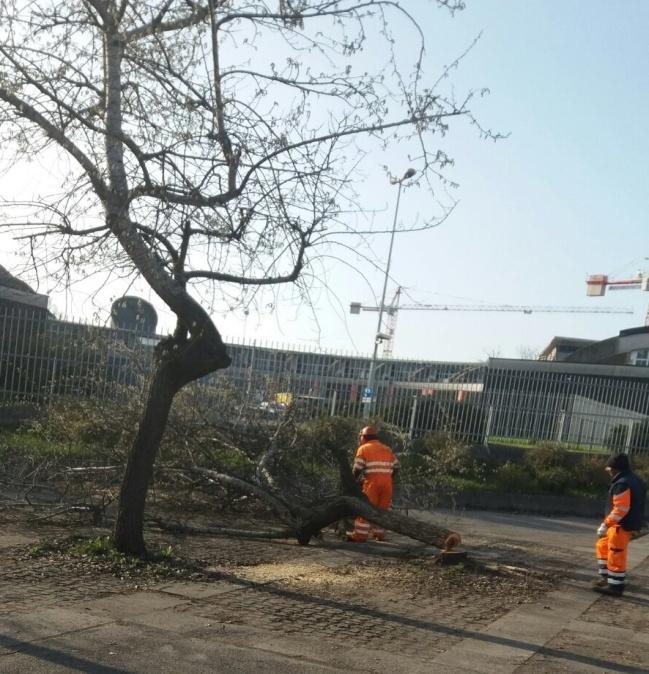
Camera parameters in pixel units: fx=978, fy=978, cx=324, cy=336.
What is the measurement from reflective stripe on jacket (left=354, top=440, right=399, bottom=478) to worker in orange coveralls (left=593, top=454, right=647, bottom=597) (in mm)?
3009

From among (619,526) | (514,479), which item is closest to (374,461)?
(619,526)

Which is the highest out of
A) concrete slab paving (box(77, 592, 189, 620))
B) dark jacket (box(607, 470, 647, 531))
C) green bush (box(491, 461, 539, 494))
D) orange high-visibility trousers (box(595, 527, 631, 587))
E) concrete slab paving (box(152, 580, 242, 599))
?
dark jacket (box(607, 470, 647, 531))

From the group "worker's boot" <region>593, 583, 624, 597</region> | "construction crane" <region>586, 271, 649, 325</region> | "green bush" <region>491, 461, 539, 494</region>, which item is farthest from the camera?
"construction crane" <region>586, 271, 649, 325</region>

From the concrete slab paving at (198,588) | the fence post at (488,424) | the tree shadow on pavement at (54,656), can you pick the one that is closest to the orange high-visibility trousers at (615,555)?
the concrete slab paving at (198,588)

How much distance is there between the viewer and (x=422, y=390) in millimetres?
19875

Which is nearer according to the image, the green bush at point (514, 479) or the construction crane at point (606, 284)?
the green bush at point (514, 479)

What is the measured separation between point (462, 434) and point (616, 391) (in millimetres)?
3274

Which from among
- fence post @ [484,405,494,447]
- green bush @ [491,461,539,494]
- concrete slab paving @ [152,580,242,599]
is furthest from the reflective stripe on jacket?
fence post @ [484,405,494,447]

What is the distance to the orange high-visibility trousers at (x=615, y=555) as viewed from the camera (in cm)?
947

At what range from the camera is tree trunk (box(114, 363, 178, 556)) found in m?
8.93

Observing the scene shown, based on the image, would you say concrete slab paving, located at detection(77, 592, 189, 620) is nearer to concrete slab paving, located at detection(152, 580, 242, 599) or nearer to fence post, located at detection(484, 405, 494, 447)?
concrete slab paving, located at detection(152, 580, 242, 599)

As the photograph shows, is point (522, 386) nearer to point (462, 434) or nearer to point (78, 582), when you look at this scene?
point (462, 434)

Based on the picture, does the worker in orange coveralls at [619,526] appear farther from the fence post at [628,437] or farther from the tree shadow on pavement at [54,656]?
the fence post at [628,437]

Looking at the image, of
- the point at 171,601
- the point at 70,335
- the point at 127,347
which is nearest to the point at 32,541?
the point at 171,601
